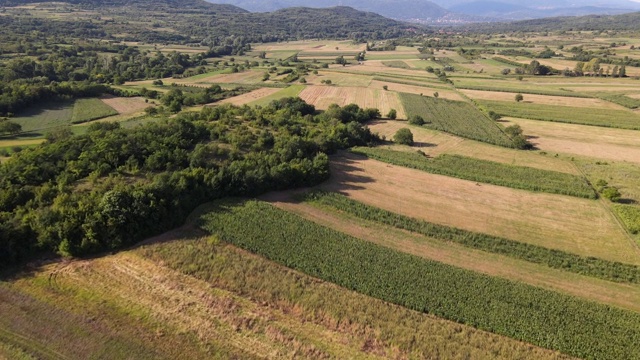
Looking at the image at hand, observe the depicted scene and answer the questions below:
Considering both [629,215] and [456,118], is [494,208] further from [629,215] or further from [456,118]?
[456,118]

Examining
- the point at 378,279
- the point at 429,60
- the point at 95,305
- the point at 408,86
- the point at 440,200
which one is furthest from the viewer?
the point at 429,60

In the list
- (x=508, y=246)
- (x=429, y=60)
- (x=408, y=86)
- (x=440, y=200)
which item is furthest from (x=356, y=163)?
(x=429, y=60)

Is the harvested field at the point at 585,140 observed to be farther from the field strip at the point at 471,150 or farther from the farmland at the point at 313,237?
the field strip at the point at 471,150

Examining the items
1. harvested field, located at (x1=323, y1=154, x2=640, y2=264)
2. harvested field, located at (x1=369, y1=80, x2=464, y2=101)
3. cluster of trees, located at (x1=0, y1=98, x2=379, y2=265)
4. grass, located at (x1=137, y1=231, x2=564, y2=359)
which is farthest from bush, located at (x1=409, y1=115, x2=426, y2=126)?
grass, located at (x1=137, y1=231, x2=564, y2=359)

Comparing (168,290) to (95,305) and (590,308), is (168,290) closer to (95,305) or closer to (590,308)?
(95,305)

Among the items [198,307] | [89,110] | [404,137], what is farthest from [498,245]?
[89,110]

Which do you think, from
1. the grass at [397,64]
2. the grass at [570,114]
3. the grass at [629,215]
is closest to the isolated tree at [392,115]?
the grass at [570,114]
